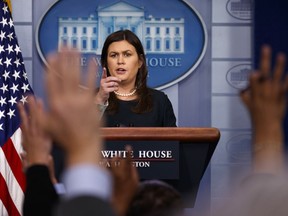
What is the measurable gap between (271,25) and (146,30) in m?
0.94

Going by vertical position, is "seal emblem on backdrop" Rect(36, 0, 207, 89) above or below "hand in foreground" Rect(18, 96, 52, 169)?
above

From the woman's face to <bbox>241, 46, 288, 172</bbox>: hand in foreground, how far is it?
2.31m

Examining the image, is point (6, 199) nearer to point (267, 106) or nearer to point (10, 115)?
point (10, 115)

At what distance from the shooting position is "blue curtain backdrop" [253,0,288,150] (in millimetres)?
4902

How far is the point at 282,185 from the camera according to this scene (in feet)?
2.89

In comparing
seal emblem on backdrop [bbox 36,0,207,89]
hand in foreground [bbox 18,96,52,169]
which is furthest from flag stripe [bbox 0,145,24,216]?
hand in foreground [bbox 18,96,52,169]

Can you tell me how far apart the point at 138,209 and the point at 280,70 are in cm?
34

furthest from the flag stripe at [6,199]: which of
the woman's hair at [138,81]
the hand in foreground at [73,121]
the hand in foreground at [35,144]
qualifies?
the hand in foreground at [73,121]

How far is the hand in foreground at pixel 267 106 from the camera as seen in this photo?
43.7 inches

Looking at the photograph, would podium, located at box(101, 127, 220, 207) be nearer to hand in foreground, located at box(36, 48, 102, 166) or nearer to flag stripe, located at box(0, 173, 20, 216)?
hand in foreground, located at box(36, 48, 102, 166)

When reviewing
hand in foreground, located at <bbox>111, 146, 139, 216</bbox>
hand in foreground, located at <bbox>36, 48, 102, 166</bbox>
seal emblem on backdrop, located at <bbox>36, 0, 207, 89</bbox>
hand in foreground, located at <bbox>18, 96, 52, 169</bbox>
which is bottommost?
hand in foreground, located at <bbox>111, 146, 139, 216</bbox>

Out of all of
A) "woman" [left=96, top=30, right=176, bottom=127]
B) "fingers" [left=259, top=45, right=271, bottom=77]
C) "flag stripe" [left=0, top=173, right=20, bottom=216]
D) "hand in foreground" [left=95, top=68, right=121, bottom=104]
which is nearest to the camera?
"fingers" [left=259, top=45, right=271, bottom=77]

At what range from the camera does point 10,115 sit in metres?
4.33

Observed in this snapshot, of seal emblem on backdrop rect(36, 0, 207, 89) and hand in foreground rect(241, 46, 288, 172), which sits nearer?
hand in foreground rect(241, 46, 288, 172)
